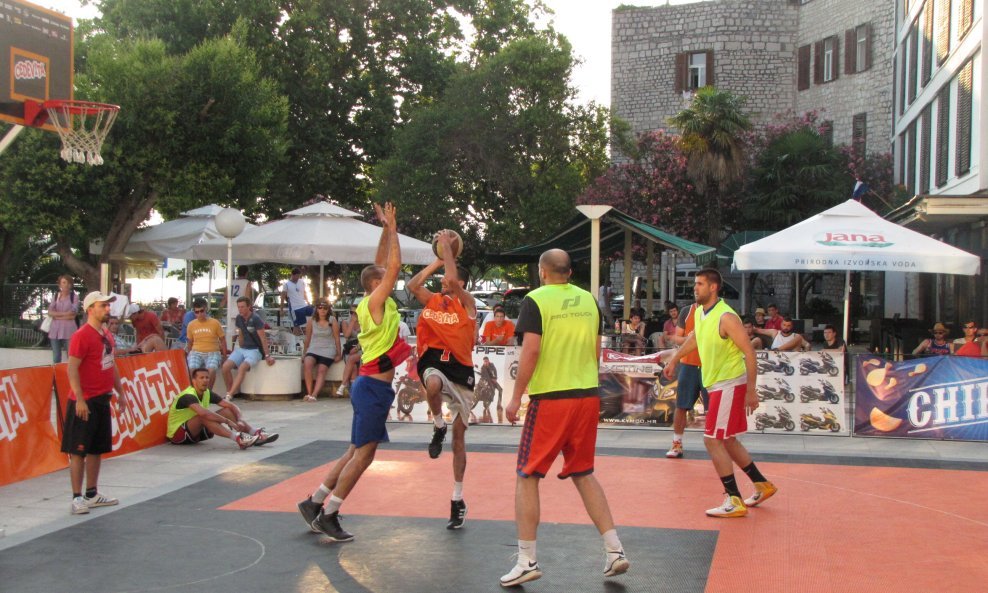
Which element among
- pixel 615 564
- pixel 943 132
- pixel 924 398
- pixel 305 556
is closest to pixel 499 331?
pixel 924 398

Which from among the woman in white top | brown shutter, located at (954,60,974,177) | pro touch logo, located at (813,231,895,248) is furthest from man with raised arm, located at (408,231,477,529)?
brown shutter, located at (954,60,974,177)

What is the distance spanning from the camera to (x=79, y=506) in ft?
24.9

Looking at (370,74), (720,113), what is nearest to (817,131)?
(720,113)

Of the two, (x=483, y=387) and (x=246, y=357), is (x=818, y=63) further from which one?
(x=246, y=357)

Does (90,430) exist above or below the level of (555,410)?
below

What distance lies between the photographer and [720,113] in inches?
1180

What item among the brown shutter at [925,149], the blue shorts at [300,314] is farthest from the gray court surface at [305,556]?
the brown shutter at [925,149]

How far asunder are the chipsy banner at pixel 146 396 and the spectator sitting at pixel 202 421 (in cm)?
21

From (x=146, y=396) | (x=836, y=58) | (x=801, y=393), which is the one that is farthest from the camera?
(x=836, y=58)

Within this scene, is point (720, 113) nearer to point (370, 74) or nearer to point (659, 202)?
point (659, 202)

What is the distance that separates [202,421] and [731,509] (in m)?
5.80

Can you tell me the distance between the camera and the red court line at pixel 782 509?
239 inches

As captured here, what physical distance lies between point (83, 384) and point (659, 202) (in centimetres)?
2606

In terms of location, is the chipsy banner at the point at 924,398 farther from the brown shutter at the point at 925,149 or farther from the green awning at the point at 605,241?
the brown shutter at the point at 925,149
